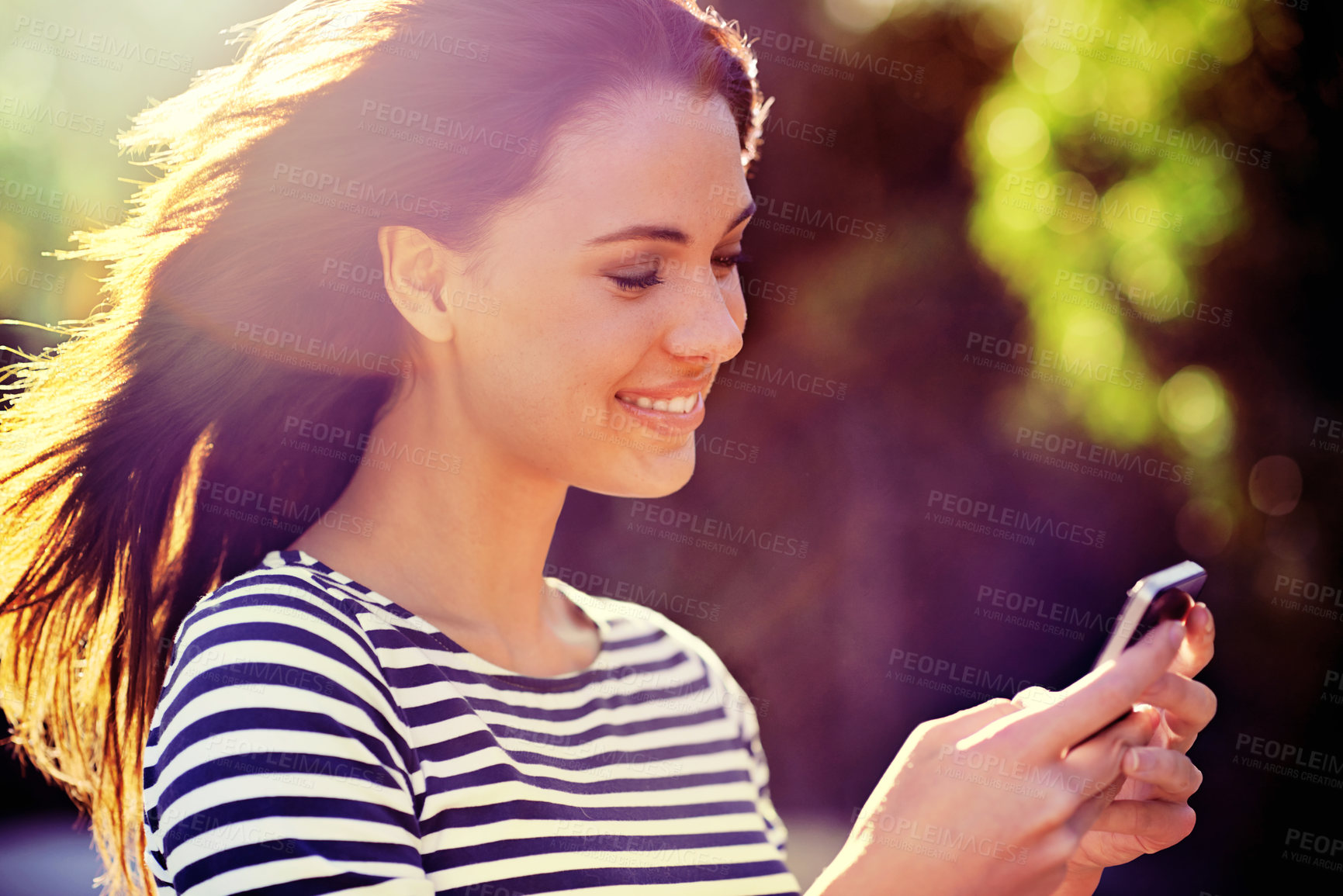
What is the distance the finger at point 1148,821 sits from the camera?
1308 millimetres

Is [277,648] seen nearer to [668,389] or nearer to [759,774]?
[668,389]

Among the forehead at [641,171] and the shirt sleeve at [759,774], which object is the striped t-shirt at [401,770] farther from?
the forehead at [641,171]

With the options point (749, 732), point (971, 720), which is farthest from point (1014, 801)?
point (749, 732)

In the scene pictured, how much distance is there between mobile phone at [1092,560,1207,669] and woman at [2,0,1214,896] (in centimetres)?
3

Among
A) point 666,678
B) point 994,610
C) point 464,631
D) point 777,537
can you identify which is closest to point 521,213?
point 464,631

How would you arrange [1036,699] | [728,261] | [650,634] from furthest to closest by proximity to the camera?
1. [650,634]
2. [728,261]
3. [1036,699]

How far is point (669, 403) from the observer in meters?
1.46

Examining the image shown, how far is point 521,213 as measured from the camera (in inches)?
54.0

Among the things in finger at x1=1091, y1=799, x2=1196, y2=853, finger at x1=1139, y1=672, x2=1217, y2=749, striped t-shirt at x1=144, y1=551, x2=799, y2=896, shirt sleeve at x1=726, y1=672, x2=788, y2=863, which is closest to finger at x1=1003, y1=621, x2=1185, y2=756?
finger at x1=1139, y1=672, x2=1217, y2=749

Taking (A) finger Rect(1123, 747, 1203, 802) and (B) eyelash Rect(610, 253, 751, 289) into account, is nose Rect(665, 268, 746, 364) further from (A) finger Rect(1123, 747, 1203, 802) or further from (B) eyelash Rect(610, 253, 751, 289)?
(A) finger Rect(1123, 747, 1203, 802)

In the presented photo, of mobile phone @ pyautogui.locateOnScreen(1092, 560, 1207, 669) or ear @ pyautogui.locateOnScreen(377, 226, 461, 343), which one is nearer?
mobile phone @ pyautogui.locateOnScreen(1092, 560, 1207, 669)

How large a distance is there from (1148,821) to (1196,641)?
26 cm

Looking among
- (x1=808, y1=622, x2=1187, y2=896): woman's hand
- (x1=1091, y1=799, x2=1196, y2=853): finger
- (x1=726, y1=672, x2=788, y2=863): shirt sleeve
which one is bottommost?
(x1=726, y1=672, x2=788, y2=863): shirt sleeve

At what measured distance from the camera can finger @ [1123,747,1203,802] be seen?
4.00ft
